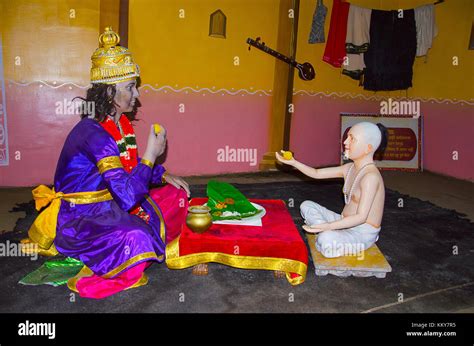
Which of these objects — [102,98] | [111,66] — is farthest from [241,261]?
[111,66]

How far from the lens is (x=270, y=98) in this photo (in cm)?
672

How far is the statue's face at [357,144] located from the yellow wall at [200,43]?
11.9ft

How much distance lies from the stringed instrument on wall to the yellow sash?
4.21 meters

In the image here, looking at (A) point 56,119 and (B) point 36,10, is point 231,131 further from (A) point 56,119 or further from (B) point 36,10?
(B) point 36,10

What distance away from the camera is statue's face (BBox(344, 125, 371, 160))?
3061mm

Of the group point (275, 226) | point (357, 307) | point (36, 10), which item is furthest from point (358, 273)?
point (36, 10)

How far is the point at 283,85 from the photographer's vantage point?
6.67 meters

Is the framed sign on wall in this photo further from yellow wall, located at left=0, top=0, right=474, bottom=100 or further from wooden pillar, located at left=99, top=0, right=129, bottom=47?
wooden pillar, located at left=99, top=0, right=129, bottom=47

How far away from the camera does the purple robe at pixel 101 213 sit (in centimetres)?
263

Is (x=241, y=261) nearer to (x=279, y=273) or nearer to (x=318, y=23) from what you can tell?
(x=279, y=273)

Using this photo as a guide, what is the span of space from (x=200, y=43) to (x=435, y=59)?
3892mm

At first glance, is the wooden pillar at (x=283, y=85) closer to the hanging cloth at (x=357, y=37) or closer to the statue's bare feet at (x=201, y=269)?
the hanging cloth at (x=357, y=37)

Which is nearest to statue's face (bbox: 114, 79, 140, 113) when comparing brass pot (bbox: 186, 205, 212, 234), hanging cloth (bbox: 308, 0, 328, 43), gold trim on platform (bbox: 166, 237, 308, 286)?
brass pot (bbox: 186, 205, 212, 234)

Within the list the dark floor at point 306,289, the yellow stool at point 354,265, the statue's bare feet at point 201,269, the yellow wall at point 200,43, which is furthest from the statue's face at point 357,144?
the yellow wall at point 200,43
